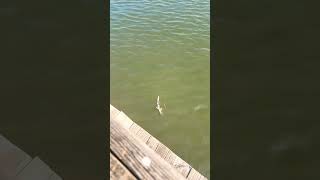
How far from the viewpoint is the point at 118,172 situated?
1.46 meters

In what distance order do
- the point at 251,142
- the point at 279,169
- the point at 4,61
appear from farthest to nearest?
1. the point at 4,61
2. the point at 251,142
3. the point at 279,169

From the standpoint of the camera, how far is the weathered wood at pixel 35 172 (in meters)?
1.19

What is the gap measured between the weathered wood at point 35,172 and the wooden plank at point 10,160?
0.01m

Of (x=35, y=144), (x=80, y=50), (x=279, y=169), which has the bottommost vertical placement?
(x=279, y=169)

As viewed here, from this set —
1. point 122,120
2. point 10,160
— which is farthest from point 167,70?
point 10,160

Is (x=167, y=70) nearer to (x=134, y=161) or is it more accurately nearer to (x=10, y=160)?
(x=134, y=161)

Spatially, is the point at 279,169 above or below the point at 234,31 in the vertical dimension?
below

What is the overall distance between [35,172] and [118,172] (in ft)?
1.06

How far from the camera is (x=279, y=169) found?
4863mm

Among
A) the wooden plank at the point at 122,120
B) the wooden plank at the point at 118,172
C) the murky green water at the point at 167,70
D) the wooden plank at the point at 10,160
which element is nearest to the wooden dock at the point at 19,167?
the wooden plank at the point at 10,160

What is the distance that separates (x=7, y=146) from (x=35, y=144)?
11.1 ft

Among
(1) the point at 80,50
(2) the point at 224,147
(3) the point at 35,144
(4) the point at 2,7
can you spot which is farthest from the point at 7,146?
(4) the point at 2,7

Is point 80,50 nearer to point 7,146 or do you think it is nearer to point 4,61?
point 4,61

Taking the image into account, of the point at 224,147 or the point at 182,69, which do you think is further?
the point at 182,69
